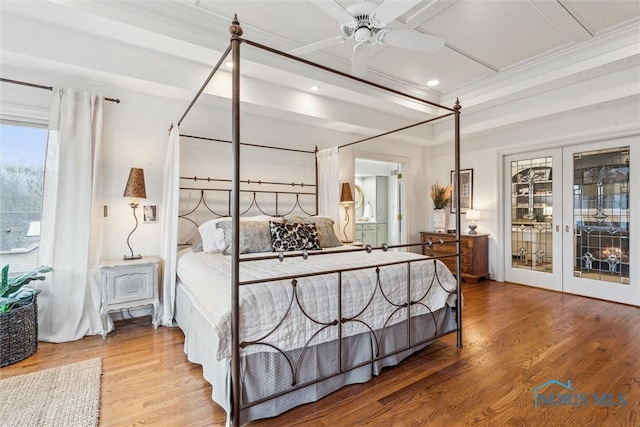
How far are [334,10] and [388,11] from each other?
1.15ft

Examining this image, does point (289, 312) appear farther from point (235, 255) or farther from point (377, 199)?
point (377, 199)

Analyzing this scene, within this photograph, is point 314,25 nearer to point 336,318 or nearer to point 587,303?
point 336,318

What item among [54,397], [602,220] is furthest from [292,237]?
[602,220]

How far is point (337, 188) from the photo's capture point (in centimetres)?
419

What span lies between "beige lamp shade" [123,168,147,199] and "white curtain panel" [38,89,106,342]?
0.27 m

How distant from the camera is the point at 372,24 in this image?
211 cm

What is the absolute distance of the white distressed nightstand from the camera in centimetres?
280

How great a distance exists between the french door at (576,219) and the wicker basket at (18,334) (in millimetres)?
5963

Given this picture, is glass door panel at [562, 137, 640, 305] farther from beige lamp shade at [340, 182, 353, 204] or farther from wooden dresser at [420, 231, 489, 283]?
beige lamp shade at [340, 182, 353, 204]

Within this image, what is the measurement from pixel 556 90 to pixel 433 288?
325cm

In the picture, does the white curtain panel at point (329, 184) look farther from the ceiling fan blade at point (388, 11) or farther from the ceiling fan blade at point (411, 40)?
the ceiling fan blade at point (388, 11)

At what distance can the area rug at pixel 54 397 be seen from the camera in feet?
5.59

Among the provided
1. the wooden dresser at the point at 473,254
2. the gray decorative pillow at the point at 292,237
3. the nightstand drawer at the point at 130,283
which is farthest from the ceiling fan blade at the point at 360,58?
the wooden dresser at the point at 473,254

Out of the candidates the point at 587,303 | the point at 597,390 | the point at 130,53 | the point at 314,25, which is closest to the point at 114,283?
the point at 130,53
